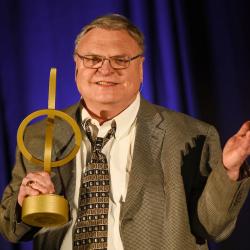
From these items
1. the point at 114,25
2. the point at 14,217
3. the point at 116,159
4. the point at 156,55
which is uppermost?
the point at 114,25

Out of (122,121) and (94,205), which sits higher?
(122,121)

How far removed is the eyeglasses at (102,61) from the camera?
1.75 metres

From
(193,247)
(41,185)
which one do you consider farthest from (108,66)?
(193,247)

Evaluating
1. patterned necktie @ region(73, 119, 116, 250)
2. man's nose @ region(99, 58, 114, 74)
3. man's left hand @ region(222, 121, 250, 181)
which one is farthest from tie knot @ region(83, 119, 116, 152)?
man's left hand @ region(222, 121, 250, 181)

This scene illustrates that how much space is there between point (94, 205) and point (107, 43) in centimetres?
48

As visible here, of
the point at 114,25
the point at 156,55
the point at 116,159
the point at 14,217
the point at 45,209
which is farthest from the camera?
the point at 156,55

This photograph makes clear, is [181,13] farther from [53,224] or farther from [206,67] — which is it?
[53,224]

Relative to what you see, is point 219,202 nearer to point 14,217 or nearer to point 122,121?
point 122,121

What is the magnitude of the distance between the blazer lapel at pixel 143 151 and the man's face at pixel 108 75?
75mm

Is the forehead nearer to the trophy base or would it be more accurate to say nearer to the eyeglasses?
the eyeglasses

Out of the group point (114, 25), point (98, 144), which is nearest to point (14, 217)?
point (98, 144)

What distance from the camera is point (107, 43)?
5.79ft

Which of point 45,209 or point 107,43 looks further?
point 107,43

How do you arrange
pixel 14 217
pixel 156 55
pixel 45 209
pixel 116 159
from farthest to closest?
pixel 156 55 → pixel 116 159 → pixel 14 217 → pixel 45 209
